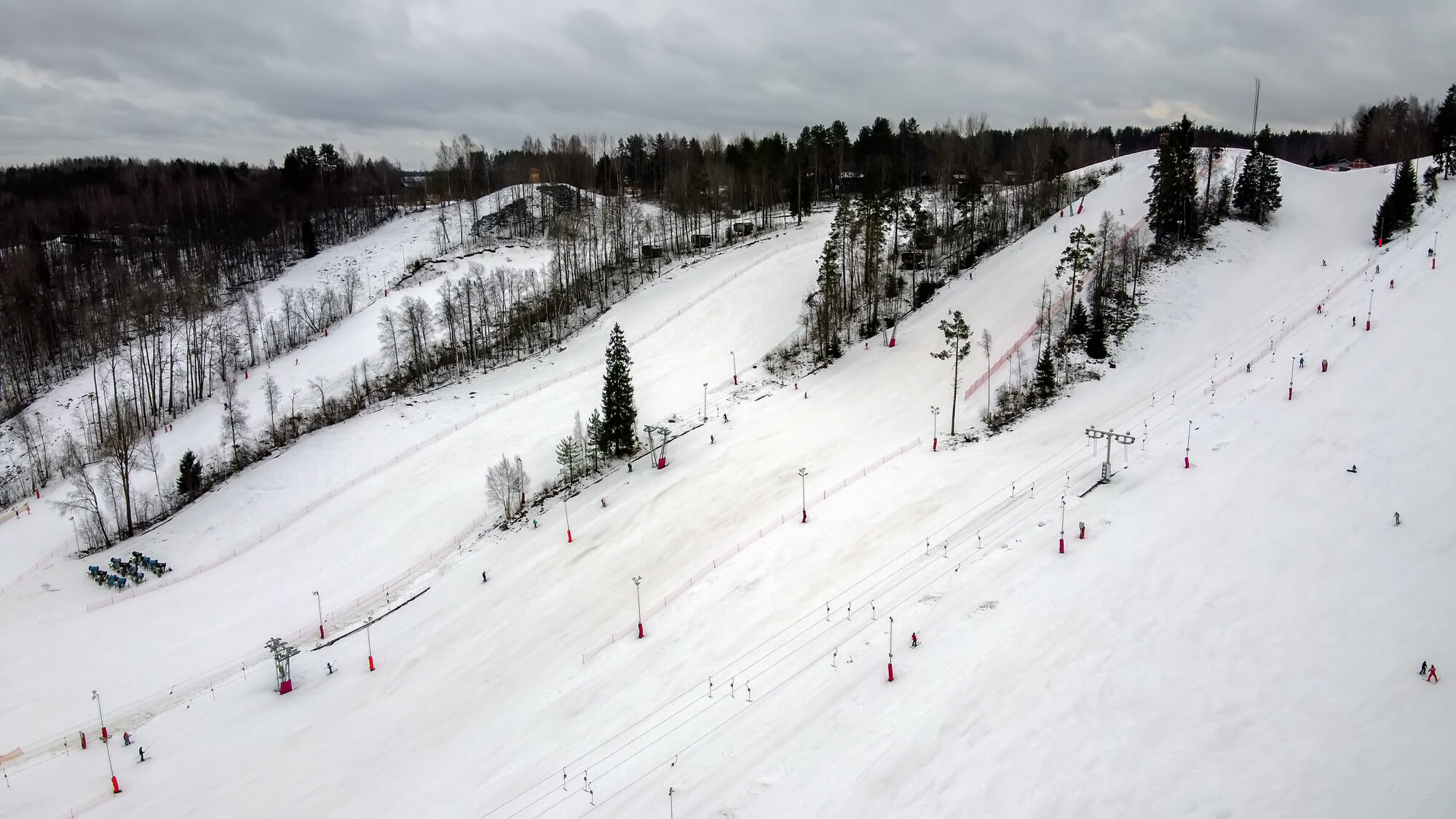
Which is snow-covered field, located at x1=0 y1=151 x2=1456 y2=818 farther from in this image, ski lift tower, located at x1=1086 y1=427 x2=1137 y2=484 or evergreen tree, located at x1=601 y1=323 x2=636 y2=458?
evergreen tree, located at x1=601 y1=323 x2=636 y2=458

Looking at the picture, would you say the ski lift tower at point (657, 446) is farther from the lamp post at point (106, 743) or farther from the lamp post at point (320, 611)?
the lamp post at point (106, 743)

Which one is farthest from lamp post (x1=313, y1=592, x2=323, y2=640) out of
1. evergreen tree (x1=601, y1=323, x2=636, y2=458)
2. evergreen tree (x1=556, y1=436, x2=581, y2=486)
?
evergreen tree (x1=601, y1=323, x2=636, y2=458)

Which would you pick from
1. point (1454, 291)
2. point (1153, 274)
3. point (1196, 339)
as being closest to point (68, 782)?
point (1196, 339)

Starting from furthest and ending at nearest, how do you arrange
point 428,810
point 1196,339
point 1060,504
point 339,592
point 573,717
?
point 1196,339 < point 339,592 < point 1060,504 < point 573,717 < point 428,810

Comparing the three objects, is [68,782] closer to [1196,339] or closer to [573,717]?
[573,717]

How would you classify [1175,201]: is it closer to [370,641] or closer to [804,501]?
[804,501]

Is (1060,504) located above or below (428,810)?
above
